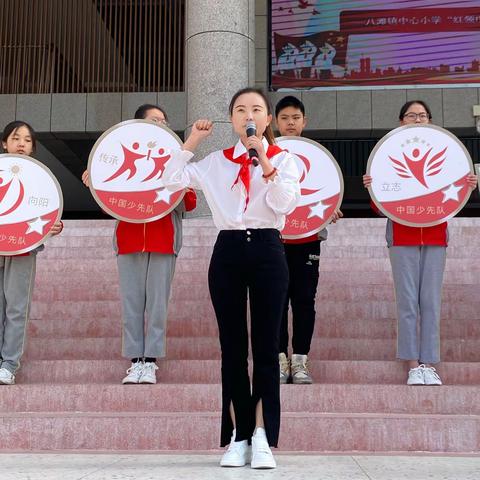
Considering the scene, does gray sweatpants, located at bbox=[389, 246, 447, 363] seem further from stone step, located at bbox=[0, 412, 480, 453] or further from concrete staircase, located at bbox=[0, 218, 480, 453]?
stone step, located at bbox=[0, 412, 480, 453]

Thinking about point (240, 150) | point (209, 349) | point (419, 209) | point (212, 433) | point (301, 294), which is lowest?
point (212, 433)

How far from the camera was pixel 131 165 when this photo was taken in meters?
4.50

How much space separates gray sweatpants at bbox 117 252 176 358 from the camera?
13.9ft

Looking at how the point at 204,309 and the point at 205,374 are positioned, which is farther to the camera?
the point at 204,309

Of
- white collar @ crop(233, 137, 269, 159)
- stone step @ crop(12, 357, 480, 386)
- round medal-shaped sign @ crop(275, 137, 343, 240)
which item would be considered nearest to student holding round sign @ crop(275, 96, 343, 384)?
round medal-shaped sign @ crop(275, 137, 343, 240)

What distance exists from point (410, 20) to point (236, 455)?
11616mm

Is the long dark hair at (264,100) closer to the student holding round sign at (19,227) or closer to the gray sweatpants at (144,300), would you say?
the gray sweatpants at (144,300)

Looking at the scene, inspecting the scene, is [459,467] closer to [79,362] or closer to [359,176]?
[79,362]

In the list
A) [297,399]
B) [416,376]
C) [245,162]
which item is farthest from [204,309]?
[245,162]

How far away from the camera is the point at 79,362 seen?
4.40 metres

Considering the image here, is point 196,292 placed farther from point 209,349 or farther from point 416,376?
point 416,376

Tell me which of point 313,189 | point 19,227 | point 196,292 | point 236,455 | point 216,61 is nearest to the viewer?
point 236,455

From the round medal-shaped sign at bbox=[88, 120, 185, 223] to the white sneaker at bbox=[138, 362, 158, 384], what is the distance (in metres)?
0.92

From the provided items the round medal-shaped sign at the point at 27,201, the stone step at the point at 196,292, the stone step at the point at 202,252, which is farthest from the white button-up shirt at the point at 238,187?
the stone step at the point at 202,252
